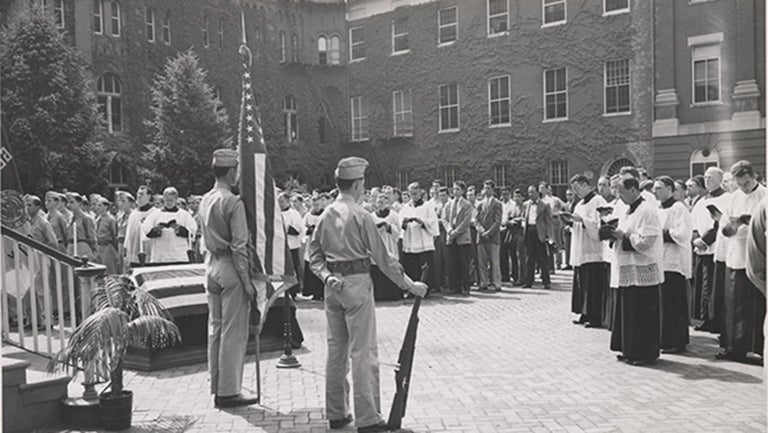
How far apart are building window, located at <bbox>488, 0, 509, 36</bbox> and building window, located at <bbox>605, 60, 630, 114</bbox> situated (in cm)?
519

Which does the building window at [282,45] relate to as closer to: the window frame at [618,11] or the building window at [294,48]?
the building window at [294,48]

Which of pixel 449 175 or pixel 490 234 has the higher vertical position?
pixel 449 175

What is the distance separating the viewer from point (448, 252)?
16.1 meters

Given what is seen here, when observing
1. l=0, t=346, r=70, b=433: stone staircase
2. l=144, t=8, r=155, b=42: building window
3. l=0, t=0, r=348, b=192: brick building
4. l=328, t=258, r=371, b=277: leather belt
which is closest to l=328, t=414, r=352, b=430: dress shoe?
l=328, t=258, r=371, b=277: leather belt

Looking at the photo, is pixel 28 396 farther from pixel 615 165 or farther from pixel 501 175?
pixel 501 175

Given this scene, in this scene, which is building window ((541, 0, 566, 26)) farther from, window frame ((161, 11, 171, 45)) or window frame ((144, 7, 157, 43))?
window frame ((144, 7, 157, 43))

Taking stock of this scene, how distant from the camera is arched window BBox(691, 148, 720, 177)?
86.0 feet

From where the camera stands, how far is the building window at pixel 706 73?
25.5 meters

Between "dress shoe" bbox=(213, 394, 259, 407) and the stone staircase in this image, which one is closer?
the stone staircase

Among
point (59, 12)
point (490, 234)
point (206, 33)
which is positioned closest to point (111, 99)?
point (59, 12)

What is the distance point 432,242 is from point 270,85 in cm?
2428

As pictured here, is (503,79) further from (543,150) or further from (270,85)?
(270,85)

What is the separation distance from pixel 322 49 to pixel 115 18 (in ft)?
39.8

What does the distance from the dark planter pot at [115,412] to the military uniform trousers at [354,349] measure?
170 cm
